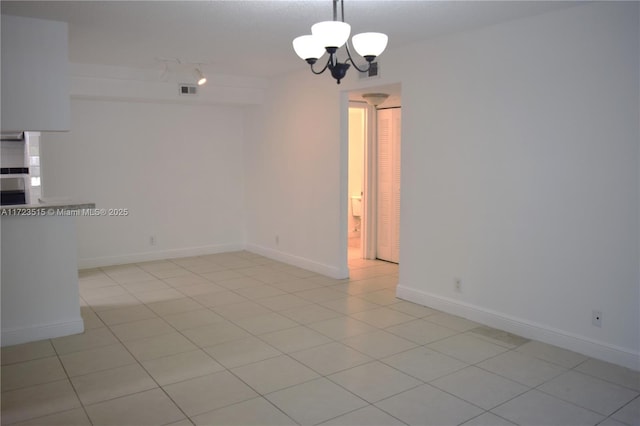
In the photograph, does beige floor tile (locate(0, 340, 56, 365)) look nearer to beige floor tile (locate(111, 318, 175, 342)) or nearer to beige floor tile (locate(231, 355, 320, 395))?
beige floor tile (locate(111, 318, 175, 342))

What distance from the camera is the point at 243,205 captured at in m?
7.81

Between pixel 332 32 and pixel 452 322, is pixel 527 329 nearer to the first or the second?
pixel 452 322

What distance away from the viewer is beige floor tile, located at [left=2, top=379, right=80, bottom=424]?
114 inches

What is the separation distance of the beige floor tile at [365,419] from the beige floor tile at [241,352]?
101 cm

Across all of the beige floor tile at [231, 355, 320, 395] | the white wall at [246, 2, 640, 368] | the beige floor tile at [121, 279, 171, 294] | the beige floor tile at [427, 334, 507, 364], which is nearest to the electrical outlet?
the white wall at [246, 2, 640, 368]

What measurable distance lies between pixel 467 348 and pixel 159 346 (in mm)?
2334

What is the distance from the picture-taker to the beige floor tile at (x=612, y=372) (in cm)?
328

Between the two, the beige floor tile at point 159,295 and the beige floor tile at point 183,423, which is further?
the beige floor tile at point 159,295

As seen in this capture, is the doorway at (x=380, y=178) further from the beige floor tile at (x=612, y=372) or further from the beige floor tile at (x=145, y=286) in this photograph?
the beige floor tile at (x=612, y=372)

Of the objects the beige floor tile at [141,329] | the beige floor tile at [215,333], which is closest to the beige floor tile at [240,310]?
the beige floor tile at [215,333]

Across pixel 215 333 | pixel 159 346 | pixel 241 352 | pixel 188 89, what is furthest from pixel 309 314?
pixel 188 89

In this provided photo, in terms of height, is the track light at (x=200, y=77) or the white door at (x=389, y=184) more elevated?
the track light at (x=200, y=77)

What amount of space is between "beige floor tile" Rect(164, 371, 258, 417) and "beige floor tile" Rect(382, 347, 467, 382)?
41.4 inches

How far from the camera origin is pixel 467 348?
3871 millimetres
